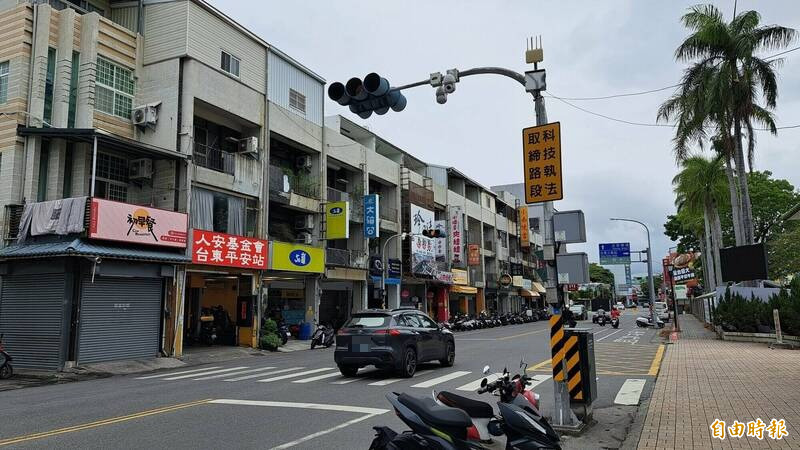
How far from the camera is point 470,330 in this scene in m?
40.1

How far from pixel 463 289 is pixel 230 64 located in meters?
29.0

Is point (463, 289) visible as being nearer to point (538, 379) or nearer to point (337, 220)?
point (337, 220)

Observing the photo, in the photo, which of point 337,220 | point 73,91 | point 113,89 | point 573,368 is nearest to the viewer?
point 573,368

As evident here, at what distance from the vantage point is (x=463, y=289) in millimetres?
47500

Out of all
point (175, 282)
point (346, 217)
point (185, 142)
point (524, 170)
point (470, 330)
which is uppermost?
point (185, 142)

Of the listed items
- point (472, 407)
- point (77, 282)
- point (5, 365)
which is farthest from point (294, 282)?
point (472, 407)

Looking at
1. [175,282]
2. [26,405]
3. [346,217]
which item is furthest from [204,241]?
[26,405]

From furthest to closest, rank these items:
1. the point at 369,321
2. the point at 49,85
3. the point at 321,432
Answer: the point at 49,85 → the point at 369,321 → the point at 321,432

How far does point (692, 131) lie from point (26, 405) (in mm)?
29875

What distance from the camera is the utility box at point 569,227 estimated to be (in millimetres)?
8578

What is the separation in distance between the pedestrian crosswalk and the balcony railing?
10.0 meters

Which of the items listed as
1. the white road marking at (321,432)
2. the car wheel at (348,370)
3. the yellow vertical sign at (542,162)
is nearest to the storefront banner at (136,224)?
the car wheel at (348,370)

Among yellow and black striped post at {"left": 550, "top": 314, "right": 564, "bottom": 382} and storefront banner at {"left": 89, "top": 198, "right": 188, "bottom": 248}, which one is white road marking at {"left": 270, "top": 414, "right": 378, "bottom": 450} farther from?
storefront banner at {"left": 89, "top": 198, "right": 188, "bottom": 248}

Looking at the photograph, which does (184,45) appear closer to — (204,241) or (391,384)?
(204,241)
